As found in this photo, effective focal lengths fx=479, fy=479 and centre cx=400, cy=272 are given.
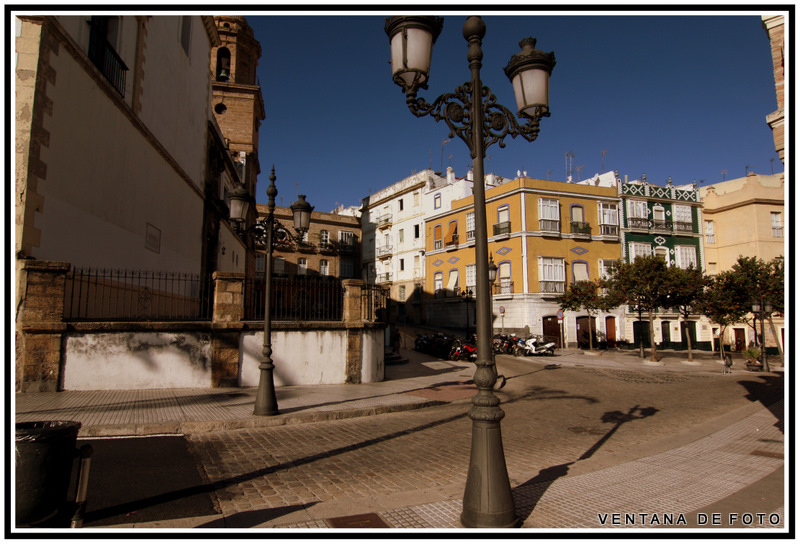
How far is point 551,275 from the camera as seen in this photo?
33125mm

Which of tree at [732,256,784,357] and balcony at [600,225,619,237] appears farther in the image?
balcony at [600,225,619,237]

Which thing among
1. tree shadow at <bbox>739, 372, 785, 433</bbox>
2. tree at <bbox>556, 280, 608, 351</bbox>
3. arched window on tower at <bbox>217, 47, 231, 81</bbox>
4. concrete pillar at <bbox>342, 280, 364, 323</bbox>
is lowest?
tree shadow at <bbox>739, 372, 785, 433</bbox>

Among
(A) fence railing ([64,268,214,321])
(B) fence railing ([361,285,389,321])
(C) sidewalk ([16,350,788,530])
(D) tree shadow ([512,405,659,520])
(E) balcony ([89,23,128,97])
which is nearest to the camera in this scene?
(C) sidewalk ([16,350,788,530])

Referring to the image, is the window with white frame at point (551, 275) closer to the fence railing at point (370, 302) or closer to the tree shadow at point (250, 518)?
the fence railing at point (370, 302)

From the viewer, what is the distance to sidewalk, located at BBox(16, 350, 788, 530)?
4043mm

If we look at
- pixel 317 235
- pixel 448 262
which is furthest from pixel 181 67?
pixel 317 235

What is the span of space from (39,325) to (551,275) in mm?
29517

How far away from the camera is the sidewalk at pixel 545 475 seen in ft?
13.3

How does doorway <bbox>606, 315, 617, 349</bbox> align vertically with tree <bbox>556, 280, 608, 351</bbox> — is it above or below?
below

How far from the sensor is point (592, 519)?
398cm

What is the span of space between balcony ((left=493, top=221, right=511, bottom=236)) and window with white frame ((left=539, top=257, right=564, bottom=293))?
306 centimetres

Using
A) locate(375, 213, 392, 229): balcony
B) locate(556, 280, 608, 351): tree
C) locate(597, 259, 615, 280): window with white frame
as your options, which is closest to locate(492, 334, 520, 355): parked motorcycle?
locate(556, 280, 608, 351): tree

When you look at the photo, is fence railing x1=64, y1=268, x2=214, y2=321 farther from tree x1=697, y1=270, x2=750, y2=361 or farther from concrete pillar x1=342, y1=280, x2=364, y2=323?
tree x1=697, y1=270, x2=750, y2=361
